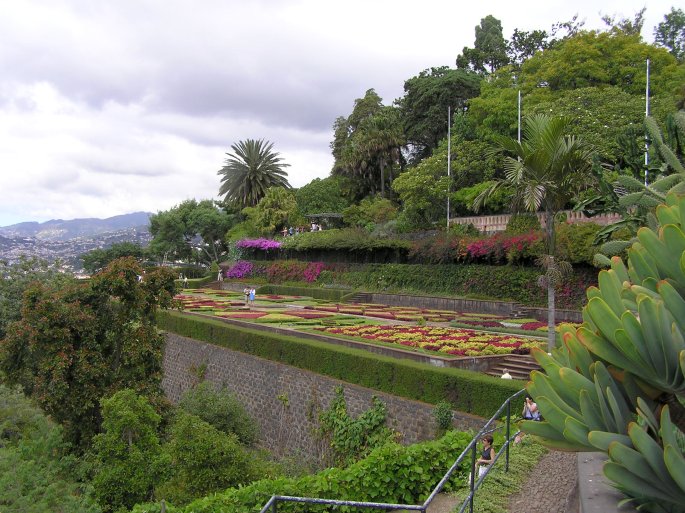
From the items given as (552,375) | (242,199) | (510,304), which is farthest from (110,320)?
(242,199)

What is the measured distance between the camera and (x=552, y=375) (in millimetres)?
4352

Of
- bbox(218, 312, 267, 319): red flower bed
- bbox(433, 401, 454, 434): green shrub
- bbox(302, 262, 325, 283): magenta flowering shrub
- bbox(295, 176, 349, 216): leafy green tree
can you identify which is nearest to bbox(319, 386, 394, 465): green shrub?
bbox(433, 401, 454, 434): green shrub

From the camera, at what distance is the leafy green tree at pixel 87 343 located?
13.3m

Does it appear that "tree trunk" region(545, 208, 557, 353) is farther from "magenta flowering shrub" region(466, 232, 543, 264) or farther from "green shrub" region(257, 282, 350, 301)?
"green shrub" region(257, 282, 350, 301)

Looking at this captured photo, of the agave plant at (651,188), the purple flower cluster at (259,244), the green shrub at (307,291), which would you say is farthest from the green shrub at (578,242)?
the purple flower cluster at (259,244)

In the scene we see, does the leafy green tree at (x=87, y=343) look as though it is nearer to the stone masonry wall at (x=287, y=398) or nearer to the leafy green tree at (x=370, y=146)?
the stone masonry wall at (x=287, y=398)

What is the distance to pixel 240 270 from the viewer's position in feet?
166

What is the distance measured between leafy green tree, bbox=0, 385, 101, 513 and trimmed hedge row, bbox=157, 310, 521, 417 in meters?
6.19

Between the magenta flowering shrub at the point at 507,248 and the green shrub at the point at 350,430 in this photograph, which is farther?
the magenta flowering shrub at the point at 507,248

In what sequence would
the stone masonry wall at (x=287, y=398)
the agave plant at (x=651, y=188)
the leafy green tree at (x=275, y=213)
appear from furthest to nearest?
the leafy green tree at (x=275, y=213) → the stone masonry wall at (x=287, y=398) → the agave plant at (x=651, y=188)

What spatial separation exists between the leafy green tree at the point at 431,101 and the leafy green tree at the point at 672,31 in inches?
524

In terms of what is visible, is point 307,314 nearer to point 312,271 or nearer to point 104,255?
point 312,271

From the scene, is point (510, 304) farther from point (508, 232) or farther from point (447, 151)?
point (447, 151)

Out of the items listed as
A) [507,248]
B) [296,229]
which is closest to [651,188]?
[507,248]
